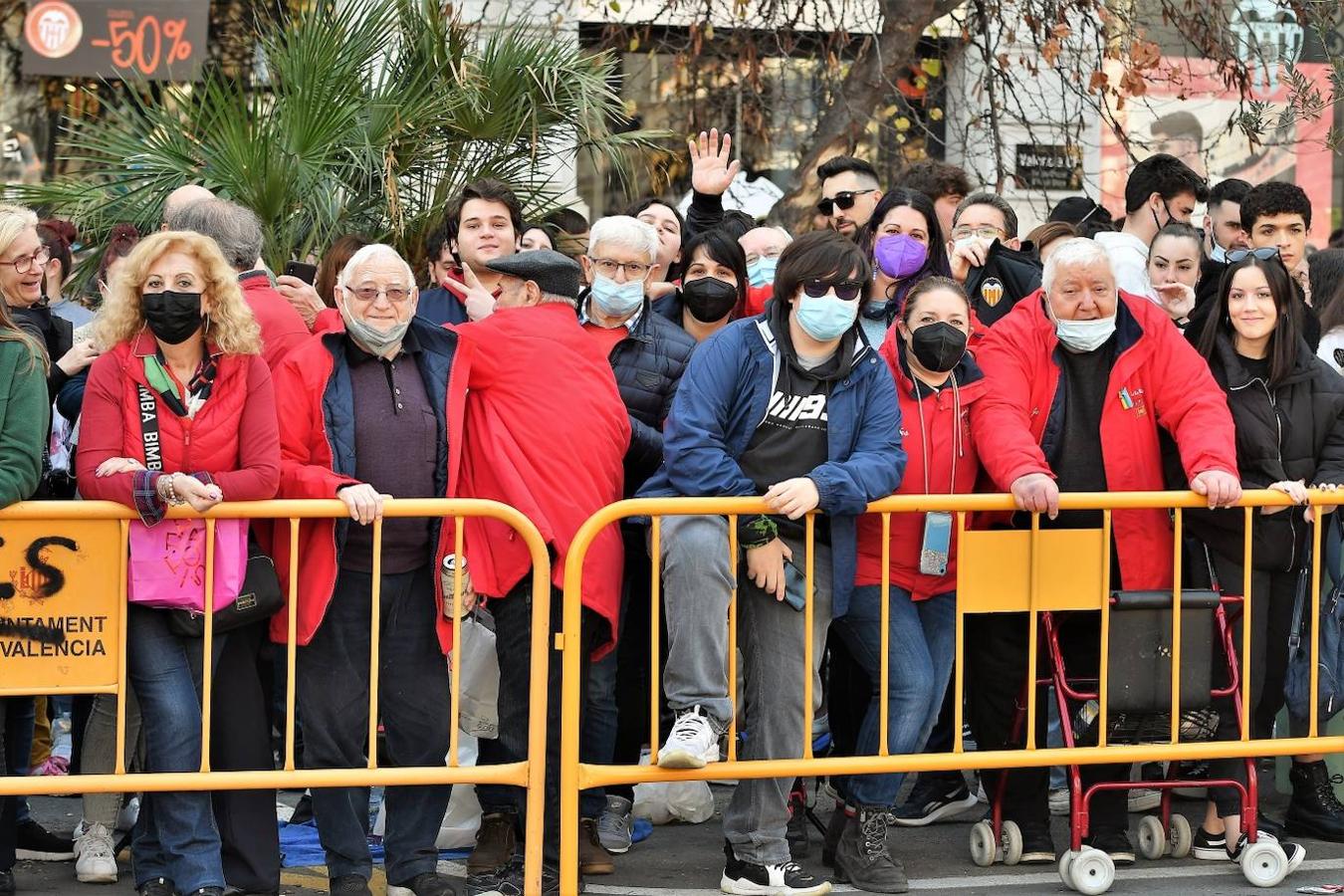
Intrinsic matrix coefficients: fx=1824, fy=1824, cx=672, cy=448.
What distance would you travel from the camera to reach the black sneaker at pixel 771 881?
575cm

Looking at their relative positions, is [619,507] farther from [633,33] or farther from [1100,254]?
[633,33]

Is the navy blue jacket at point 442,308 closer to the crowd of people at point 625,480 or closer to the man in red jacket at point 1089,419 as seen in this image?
the crowd of people at point 625,480

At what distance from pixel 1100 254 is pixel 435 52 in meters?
3.95

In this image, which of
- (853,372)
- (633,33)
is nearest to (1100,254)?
(853,372)

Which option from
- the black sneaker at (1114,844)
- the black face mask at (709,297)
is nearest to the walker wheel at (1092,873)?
the black sneaker at (1114,844)

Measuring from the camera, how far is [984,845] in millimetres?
6230

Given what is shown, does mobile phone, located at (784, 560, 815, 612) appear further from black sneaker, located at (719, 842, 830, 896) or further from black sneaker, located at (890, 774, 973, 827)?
black sneaker, located at (890, 774, 973, 827)

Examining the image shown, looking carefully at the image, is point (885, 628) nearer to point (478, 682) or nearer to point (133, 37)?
point (478, 682)

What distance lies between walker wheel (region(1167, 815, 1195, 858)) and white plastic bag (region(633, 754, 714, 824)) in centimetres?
166

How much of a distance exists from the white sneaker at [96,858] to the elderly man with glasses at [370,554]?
83 cm

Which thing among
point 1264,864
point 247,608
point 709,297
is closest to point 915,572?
point 709,297

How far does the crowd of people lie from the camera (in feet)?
17.9

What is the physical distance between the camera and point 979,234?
7051 mm

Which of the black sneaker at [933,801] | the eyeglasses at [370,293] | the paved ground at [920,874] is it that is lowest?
the paved ground at [920,874]
